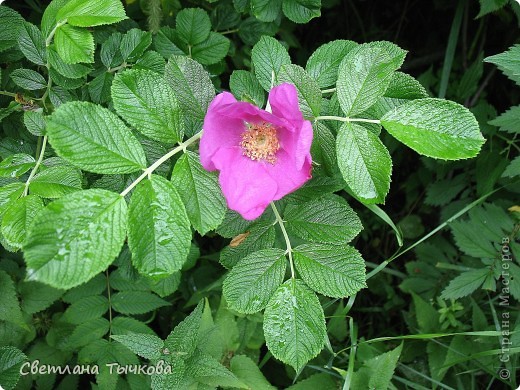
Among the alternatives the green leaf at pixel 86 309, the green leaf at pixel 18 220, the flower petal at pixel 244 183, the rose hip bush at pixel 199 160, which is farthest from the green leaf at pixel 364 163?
the green leaf at pixel 86 309

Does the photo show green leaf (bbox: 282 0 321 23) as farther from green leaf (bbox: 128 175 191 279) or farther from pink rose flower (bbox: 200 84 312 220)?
green leaf (bbox: 128 175 191 279)

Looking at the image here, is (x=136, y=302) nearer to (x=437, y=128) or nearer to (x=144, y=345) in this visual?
(x=144, y=345)

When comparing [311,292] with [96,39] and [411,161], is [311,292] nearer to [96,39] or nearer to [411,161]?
[96,39]

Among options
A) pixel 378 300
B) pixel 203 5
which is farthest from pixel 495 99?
pixel 203 5

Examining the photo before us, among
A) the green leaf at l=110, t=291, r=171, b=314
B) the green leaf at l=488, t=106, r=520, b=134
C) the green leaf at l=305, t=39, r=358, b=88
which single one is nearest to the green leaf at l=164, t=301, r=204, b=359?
the green leaf at l=110, t=291, r=171, b=314

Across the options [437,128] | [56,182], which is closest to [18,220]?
[56,182]

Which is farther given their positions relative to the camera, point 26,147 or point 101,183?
point 26,147
